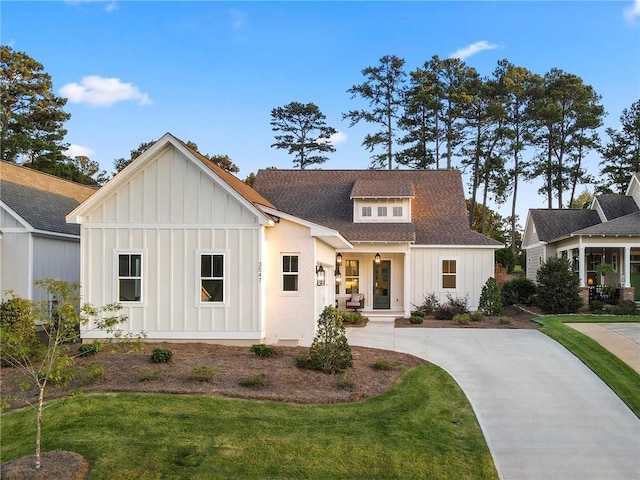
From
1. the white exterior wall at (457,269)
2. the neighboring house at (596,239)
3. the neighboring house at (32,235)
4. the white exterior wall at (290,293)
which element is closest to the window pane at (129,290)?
the white exterior wall at (290,293)

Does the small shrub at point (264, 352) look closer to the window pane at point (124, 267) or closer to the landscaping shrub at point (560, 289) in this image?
the window pane at point (124, 267)

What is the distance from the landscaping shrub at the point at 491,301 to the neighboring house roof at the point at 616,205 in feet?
32.4

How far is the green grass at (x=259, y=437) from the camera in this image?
6586 millimetres

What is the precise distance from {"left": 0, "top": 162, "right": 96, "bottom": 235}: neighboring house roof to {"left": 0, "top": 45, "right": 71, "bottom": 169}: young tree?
18.6m

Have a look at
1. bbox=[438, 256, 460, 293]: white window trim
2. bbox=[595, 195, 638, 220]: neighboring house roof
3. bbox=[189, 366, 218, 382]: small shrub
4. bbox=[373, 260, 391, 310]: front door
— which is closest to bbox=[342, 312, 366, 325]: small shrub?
bbox=[373, 260, 391, 310]: front door

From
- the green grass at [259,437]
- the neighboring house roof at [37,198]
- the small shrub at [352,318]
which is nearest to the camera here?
the green grass at [259,437]

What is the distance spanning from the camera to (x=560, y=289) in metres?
19.3

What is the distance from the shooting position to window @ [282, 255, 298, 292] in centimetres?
1421

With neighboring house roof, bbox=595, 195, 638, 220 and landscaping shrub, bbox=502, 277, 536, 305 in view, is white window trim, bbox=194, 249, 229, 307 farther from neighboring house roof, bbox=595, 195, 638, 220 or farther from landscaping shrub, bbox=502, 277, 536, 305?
neighboring house roof, bbox=595, 195, 638, 220

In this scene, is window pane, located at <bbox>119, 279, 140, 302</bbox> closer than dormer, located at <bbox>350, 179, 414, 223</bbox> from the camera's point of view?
Yes

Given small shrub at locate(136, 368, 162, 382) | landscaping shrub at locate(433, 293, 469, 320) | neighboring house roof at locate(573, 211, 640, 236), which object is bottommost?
small shrub at locate(136, 368, 162, 382)

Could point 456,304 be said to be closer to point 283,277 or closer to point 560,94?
point 283,277

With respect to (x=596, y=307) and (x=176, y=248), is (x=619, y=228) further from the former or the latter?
(x=176, y=248)

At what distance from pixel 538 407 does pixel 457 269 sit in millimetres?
13059
